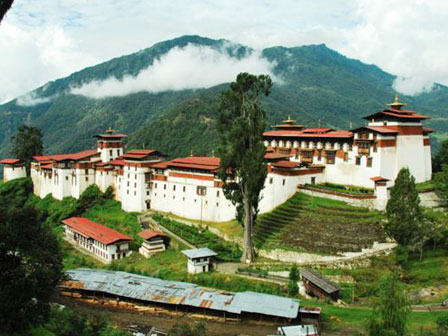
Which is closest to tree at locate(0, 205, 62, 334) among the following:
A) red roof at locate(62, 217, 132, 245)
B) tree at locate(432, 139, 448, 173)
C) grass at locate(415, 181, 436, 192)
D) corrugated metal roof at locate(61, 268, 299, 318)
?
corrugated metal roof at locate(61, 268, 299, 318)

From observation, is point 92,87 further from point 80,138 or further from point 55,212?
point 55,212

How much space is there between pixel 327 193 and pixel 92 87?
16636 centimetres

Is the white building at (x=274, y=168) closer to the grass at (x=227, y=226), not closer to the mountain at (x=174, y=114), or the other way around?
the grass at (x=227, y=226)

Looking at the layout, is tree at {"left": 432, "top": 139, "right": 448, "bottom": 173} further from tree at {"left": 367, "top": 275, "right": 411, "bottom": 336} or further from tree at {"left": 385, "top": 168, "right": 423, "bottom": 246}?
tree at {"left": 367, "top": 275, "right": 411, "bottom": 336}

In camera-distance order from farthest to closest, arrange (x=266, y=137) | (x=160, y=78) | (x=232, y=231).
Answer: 1. (x=160, y=78)
2. (x=266, y=137)
3. (x=232, y=231)

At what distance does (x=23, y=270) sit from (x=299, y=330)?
16.0m

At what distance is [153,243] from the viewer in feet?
147

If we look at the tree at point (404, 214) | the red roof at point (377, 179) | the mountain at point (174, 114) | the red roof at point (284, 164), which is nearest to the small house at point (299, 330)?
the tree at point (404, 214)

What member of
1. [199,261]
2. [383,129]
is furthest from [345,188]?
[199,261]

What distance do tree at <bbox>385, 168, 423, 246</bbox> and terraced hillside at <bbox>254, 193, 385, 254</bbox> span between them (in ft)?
8.61

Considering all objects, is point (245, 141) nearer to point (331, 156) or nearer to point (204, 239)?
point (204, 239)

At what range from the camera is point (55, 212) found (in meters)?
59.4

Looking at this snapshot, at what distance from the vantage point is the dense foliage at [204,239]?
40.7 m

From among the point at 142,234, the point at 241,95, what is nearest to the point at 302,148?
the point at 241,95
